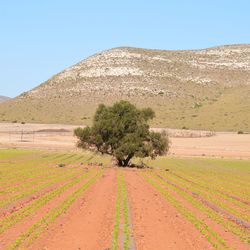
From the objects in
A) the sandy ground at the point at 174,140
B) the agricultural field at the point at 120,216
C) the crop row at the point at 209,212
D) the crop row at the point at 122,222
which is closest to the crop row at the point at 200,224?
the agricultural field at the point at 120,216

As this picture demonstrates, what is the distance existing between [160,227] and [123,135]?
40355 mm

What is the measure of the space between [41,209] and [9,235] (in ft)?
19.3

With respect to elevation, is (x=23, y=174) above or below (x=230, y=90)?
below

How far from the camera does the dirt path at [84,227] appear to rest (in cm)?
1571

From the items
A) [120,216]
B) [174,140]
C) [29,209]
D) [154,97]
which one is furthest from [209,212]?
[154,97]

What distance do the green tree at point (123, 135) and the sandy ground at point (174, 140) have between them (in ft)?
90.9

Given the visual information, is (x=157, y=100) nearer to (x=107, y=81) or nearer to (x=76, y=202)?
(x=107, y=81)

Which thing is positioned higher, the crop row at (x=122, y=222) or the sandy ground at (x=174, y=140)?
the sandy ground at (x=174, y=140)

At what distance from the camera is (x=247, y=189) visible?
1447 inches

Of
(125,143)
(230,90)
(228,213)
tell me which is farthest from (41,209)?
(230,90)

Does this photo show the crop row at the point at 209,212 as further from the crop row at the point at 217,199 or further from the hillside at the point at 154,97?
the hillside at the point at 154,97

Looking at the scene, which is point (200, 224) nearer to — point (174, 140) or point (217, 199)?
point (217, 199)

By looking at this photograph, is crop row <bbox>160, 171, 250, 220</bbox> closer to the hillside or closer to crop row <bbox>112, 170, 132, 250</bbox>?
crop row <bbox>112, 170, 132, 250</bbox>

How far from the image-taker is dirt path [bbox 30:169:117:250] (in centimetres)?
1571
